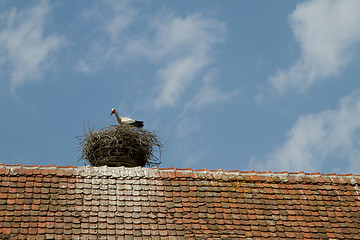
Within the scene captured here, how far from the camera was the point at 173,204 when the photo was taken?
A: 35.0 feet

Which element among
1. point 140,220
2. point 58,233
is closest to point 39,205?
point 58,233

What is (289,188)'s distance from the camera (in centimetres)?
1144

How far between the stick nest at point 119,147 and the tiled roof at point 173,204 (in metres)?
2.00

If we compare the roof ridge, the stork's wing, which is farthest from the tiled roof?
the stork's wing

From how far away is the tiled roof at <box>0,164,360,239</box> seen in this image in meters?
9.98

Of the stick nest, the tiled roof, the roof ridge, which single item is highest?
the stick nest

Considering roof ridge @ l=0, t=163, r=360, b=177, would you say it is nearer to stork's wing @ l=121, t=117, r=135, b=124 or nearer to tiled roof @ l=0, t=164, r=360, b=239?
tiled roof @ l=0, t=164, r=360, b=239

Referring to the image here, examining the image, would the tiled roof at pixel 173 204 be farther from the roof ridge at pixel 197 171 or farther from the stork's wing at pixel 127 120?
the stork's wing at pixel 127 120

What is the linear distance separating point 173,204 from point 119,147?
3.11 m

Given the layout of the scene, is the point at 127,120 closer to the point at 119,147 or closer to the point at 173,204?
the point at 119,147

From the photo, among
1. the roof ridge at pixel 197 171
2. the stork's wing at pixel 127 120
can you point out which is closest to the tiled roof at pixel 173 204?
the roof ridge at pixel 197 171

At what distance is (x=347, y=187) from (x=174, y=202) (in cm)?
341

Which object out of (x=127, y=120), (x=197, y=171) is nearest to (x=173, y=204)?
(x=197, y=171)

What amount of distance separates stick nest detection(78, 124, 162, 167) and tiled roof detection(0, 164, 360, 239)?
1999 mm
